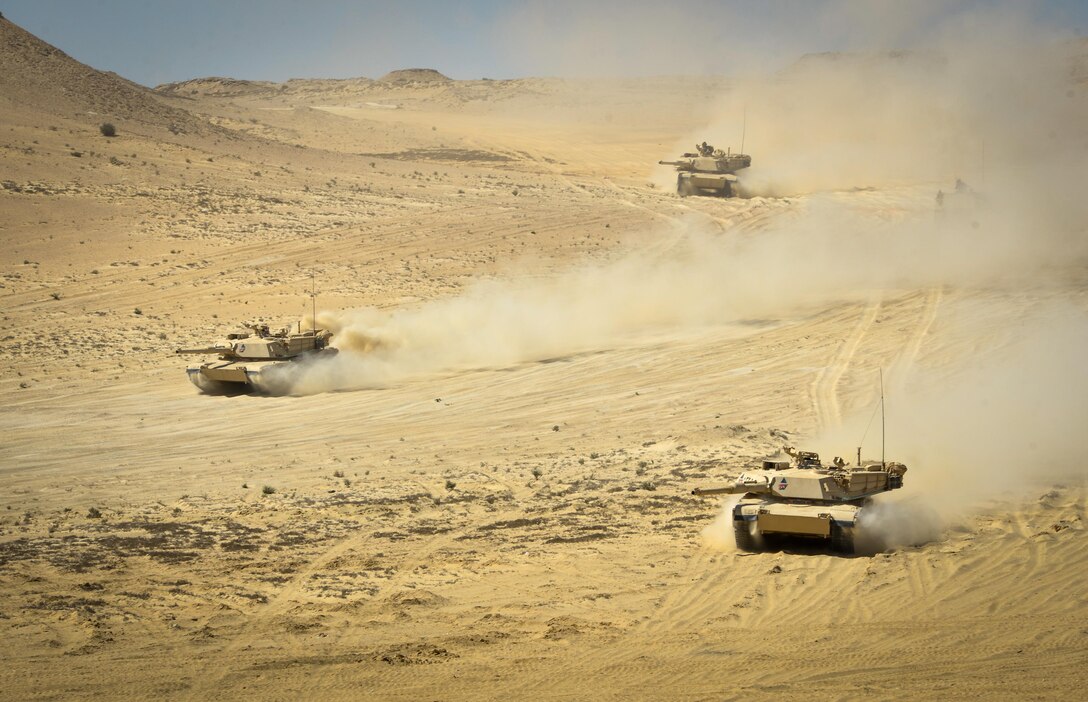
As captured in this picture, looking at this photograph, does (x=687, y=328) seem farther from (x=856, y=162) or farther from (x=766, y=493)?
(x=856, y=162)

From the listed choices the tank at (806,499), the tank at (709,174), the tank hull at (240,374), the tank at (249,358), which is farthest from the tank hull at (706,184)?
the tank at (806,499)

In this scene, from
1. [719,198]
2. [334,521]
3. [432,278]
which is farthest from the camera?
[719,198]

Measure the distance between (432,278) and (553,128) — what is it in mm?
58622

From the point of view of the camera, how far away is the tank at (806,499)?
14.2m

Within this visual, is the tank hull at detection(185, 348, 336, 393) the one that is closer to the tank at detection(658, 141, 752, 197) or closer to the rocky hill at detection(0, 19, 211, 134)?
the tank at detection(658, 141, 752, 197)

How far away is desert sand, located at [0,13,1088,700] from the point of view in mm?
11328

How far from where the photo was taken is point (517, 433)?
21547 millimetres

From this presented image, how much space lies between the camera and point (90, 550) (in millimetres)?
14672

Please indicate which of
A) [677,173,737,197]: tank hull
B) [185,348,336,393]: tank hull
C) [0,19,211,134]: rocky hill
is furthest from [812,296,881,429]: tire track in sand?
[0,19,211,134]: rocky hill

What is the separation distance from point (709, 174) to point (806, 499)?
121 ft

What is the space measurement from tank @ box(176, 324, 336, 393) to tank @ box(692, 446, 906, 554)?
12700mm

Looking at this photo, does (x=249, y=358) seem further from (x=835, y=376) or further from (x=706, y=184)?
(x=706, y=184)

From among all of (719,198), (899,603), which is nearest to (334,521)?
(899,603)

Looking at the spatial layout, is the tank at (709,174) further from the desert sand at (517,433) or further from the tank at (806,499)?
the tank at (806,499)
